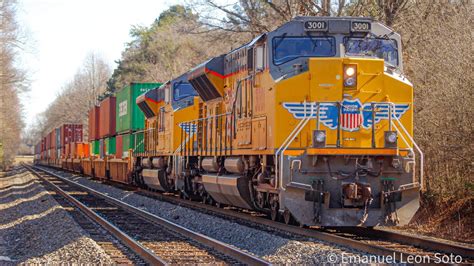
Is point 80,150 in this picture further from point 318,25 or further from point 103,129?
point 318,25

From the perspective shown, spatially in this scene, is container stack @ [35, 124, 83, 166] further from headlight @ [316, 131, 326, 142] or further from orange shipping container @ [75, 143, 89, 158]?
headlight @ [316, 131, 326, 142]

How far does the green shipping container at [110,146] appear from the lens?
3466cm

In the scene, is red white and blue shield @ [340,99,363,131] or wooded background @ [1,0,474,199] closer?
red white and blue shield @ [340,99,363,131]

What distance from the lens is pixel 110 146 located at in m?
35.4

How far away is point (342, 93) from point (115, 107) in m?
24.8

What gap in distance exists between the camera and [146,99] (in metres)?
25.8

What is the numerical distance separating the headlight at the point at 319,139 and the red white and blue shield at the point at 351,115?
54cm

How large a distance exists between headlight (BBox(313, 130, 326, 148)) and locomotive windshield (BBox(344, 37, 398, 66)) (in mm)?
1788

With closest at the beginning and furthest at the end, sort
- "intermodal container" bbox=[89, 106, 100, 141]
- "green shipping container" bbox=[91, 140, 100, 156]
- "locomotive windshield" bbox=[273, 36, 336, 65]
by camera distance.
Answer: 1. "locomotive windshield" bbox=[273, 36, 336, 65]
2. "green shipping container" bbox=[91, 140, 100, 156]
3. "intermodal container" bbox=[89, 106, 100, 141]

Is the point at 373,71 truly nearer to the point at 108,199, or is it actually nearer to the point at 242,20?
the point at 108,199

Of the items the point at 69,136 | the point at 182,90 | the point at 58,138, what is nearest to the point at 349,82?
the point at 182,90

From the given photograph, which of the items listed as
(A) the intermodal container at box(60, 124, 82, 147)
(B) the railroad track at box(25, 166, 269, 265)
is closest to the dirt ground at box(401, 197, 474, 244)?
(B) the railroad track at box(25, 166, 269, 265)

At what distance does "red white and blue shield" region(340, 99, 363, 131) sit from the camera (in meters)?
12.3

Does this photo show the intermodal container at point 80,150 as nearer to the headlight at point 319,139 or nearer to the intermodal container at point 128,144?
the intermodal container at point 128,144
